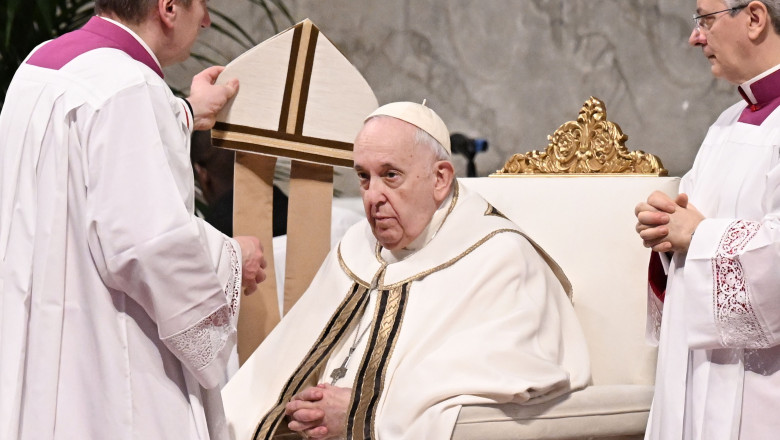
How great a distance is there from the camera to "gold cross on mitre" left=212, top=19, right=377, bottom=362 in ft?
12.4

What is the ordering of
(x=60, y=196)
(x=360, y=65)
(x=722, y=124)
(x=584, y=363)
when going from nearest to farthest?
1. (x=60, y=196)
2. (x=722, y=124)
3. (x=584, y=363)
4. (x=360, y=65)

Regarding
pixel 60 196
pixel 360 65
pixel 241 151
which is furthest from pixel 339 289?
pixel 360 65

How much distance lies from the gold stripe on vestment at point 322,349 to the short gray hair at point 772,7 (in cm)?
157

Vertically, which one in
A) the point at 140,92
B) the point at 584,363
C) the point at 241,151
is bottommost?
the point at 584,363

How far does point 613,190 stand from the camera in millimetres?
3785

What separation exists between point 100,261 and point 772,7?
73.9 inches

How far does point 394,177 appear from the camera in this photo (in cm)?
359

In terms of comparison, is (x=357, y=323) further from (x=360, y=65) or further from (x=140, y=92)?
(x=360, y=65)

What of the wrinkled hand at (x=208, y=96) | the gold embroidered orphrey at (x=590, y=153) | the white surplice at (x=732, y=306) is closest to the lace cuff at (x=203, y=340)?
the wrinkled hand at (x=208, y=96)

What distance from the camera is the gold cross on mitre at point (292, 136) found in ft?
12.4

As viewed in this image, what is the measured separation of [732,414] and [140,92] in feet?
5.68

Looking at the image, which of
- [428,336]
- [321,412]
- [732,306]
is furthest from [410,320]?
[732,306]

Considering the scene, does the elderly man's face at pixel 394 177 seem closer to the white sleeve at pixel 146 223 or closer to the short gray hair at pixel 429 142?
the short gray hair at pixel 429 142

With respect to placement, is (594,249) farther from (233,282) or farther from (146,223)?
(146,223)
